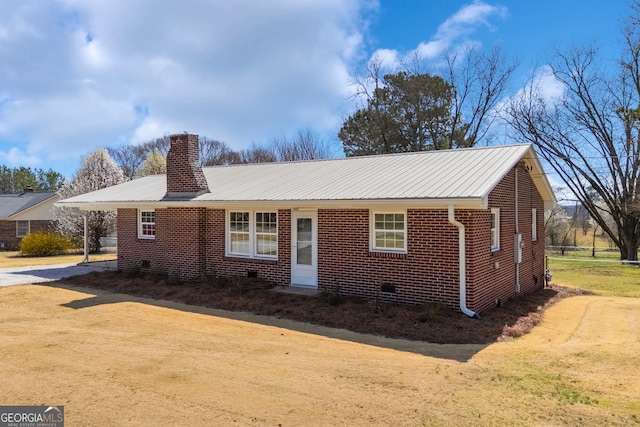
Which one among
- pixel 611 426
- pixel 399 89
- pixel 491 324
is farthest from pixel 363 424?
pixel 399 89

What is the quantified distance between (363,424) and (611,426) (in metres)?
2.45

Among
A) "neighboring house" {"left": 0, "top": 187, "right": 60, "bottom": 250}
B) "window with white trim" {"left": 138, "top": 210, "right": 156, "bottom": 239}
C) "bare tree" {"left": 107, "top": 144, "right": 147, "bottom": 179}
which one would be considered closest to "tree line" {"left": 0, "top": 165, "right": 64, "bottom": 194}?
"bare tree" {"left": 107, "top": 144, "right": 147, "bottom": 179}

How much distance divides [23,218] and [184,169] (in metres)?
21.2

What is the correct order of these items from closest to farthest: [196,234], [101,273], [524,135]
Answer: [196,234] < [101,273] < [524,135]

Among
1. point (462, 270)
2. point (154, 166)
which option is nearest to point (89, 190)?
point (154, 166)

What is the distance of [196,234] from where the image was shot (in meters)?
13.8

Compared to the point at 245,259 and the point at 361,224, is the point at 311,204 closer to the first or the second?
the point at 361,224

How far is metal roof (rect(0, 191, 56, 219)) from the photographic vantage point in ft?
96.2

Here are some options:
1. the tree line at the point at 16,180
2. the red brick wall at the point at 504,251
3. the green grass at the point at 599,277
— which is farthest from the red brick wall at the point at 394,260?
the tree line at the point at 16,180

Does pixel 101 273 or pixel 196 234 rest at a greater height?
pixel 196 234

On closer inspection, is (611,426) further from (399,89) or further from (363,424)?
(399,89)

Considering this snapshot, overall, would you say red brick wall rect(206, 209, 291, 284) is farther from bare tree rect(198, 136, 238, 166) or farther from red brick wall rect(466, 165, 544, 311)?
bare tree rect(198, 136, 238, 166)

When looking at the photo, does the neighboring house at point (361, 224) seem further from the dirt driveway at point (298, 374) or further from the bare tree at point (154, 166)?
the bare tree at point (154, 166)

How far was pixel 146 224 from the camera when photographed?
15672 millimetres
